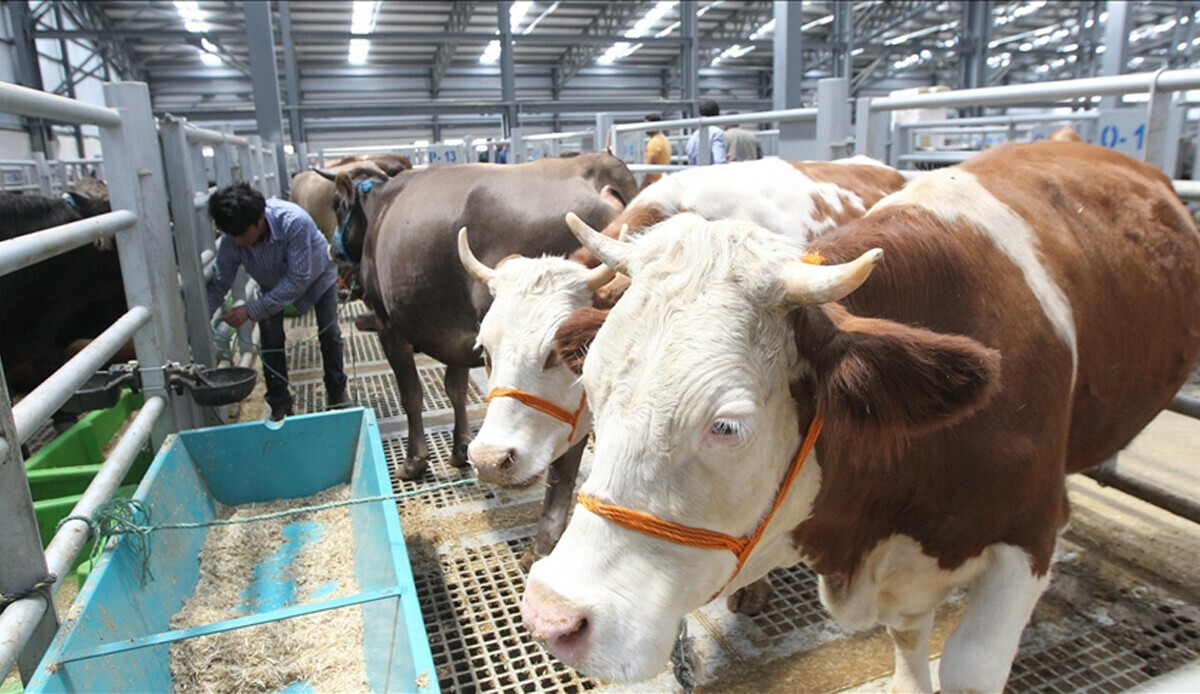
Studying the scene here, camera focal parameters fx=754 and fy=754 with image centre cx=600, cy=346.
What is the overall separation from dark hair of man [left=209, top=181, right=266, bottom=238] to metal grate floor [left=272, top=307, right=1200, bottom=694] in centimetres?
206

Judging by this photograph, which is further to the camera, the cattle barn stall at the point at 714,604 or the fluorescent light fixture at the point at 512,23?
the fluorescent light fixture at the point at 512,23

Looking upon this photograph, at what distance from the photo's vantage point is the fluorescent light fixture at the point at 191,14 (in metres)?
17.0

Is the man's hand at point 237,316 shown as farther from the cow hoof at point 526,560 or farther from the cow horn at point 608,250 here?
the cow horn at point 608,250

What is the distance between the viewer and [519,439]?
250 centimetres

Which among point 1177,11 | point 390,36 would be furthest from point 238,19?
point 1177,11

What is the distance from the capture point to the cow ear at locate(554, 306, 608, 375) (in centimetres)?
A: 167

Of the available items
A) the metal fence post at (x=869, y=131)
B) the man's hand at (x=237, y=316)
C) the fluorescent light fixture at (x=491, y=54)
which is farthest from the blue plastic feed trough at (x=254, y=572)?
the fluorescent light fixture at (x=491, y=54)

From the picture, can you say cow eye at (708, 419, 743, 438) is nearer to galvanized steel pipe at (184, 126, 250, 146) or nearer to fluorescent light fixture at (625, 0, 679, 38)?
galvanized steel pipe at (184, 126, 250, 146)

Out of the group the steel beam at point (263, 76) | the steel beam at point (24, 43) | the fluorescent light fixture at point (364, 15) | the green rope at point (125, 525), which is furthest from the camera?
the fluorescent light fixture at point (364, 15)

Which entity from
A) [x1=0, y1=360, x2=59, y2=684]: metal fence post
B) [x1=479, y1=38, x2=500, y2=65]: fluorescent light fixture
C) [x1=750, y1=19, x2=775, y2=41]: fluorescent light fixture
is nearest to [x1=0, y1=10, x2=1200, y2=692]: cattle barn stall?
[x1=0, y1=360, x2=59, y2=684]: metal fence post

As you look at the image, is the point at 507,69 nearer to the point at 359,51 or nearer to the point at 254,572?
the point at 359,51

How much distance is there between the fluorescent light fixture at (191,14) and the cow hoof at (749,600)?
18545 mm

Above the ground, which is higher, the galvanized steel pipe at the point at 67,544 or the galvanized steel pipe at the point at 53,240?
the galvanized steel pipe at the point at 53,240

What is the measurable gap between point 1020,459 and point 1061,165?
1152 mm
